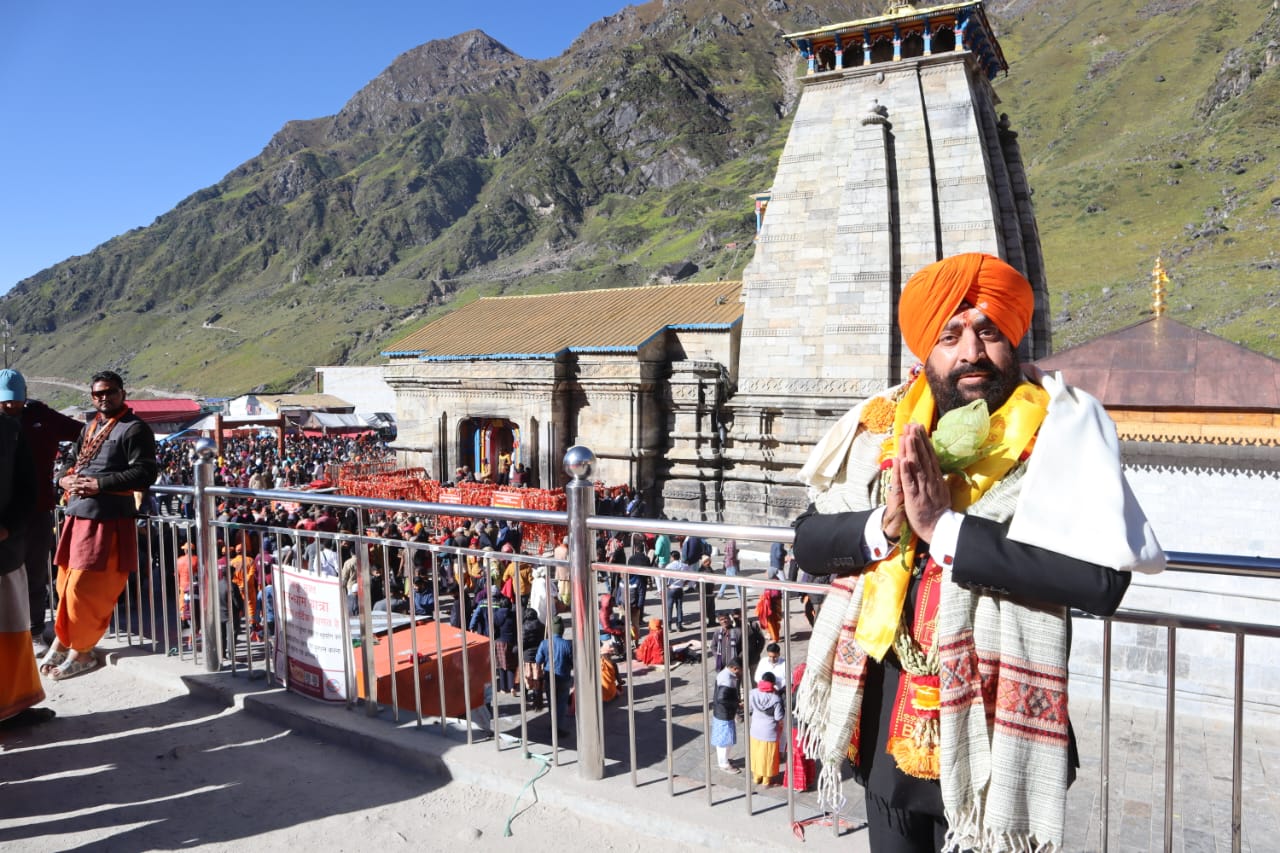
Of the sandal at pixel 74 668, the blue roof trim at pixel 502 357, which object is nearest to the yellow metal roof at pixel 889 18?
the blue roof trim at pixel 502 357

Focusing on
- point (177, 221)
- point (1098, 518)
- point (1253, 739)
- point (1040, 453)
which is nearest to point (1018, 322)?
point (1040, 453)

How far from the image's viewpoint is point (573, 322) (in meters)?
22.2

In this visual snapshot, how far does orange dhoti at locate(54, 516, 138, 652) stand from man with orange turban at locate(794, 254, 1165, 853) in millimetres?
4377

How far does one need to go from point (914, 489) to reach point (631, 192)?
12354 centimetres

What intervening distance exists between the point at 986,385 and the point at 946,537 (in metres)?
0.40

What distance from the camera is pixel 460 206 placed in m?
138

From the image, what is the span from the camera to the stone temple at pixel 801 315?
16109 mm

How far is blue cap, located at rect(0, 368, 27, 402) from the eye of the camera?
426 cm

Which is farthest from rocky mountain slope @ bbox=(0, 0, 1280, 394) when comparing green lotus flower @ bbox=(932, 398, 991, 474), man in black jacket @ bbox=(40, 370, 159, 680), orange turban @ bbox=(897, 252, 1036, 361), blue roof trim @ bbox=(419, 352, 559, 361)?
man in black jacket @ bbox=(40, 370, 159, 680)

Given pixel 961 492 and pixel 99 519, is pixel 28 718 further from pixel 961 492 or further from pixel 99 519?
pixel 961 492

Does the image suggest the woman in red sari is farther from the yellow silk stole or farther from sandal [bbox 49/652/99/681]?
the yellow silk stole

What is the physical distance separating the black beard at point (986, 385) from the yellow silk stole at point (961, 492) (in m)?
0.02

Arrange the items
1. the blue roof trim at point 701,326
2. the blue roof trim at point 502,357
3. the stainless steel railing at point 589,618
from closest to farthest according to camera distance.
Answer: the stainless steel railing at point 589,618 < the blue roof trim at point 701,326 < the blue roof trim at point 502,357

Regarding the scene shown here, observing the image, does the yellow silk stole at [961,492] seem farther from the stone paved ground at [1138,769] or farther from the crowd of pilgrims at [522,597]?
the stone paved ground at [1138,769]
